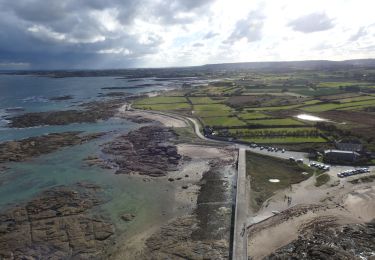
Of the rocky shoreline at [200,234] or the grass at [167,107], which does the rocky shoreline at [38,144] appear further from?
the rocky shoreline at [200,234]

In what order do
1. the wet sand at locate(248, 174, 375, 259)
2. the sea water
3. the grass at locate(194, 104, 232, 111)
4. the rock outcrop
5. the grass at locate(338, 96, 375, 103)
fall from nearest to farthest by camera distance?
the rock outcrop
the wet sand at locate(248, 174, 375, 259)
the sea water
the grass at locate(194, 104, 232, 111)
the grass at locate(338, 96, 375, 103)

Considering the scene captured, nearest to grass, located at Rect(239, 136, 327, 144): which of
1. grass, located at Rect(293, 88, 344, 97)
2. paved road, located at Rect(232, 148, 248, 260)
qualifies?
paved road, located at Rect(232, 148, 248, 260)

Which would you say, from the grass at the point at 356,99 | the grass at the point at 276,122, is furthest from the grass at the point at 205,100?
the grass at the point at 356,99

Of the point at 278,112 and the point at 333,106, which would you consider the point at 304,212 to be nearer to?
the point at 278,112

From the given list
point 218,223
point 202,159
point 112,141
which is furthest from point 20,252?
point 112,141

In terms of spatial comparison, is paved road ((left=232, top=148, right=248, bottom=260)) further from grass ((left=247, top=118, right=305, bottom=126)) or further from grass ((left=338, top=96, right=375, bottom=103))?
grass ((left=338, top=96, right=375, bottom=103))

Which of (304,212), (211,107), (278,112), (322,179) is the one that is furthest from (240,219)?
(211,107)
